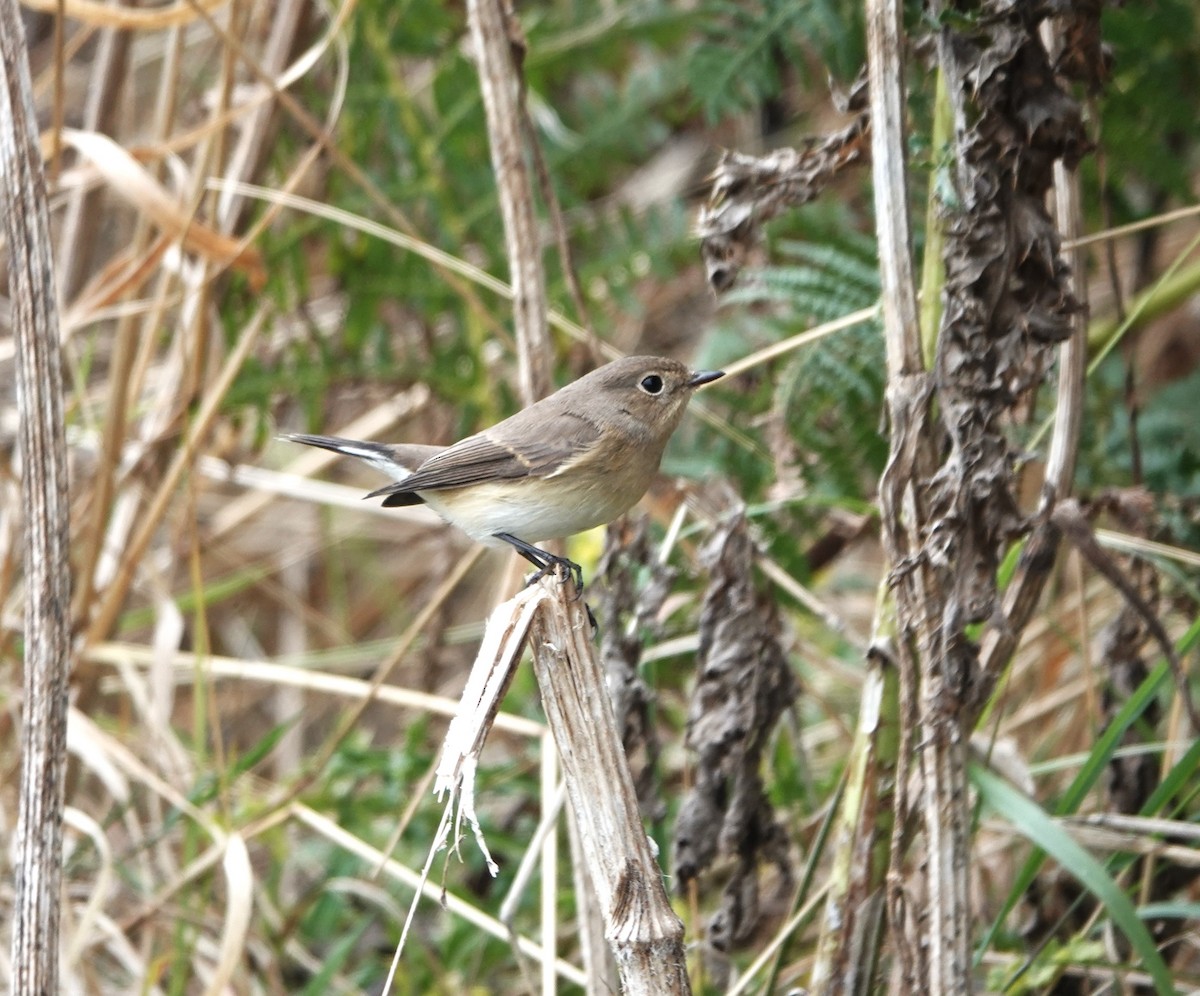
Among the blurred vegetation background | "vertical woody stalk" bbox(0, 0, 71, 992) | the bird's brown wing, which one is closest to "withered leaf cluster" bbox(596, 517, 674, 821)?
the blurred vegetation background

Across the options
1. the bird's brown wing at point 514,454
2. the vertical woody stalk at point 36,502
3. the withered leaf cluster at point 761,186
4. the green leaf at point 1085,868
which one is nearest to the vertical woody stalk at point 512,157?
the bird's brown wing at point 514,454

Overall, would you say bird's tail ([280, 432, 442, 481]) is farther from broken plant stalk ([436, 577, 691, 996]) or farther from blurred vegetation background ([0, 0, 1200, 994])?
broken plant stalk ([436, 577, 691, 996])

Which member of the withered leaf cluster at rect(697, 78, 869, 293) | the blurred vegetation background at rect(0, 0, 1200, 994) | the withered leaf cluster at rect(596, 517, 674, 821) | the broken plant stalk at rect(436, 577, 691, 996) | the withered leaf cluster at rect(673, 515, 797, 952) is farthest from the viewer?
Result: the blurred vegetation background at rect(0, 0, 1200, 994)

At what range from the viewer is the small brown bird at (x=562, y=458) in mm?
3070

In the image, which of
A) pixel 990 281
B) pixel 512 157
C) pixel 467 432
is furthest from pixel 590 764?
pixel 467 432

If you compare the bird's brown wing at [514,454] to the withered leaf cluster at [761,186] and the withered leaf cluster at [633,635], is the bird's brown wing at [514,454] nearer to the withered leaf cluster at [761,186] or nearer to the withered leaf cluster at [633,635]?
the withered leaf cluster at [633,635]

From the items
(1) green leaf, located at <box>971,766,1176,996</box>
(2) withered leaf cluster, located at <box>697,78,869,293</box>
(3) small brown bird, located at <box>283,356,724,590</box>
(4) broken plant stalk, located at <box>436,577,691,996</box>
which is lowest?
(1) green leaf, located at <box>971,766,1176,996</box>

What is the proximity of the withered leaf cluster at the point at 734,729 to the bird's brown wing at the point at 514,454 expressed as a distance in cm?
50

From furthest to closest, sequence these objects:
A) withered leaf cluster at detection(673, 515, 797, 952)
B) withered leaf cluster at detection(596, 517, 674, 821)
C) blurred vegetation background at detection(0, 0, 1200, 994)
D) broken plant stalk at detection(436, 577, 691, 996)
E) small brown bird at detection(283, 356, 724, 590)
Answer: blurred vegetation background at detection(0, 0, 1200, 994)
small brown bird at detection(283, 356, 724, 590)
withered leaf cluster at detection(596, 517, 674, 821)
withered leaf cluster at detection(673, 515, 797, 952)
broken plant stalk at detection(436, 577, 691, 996)

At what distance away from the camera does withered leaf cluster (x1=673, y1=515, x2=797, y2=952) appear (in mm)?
2779

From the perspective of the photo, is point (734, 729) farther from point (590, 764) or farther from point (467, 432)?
point (467, 432)

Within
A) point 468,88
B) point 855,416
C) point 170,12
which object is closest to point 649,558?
point 855,416

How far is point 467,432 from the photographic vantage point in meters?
4.76

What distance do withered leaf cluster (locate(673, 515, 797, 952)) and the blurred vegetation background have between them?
139 millimetres
